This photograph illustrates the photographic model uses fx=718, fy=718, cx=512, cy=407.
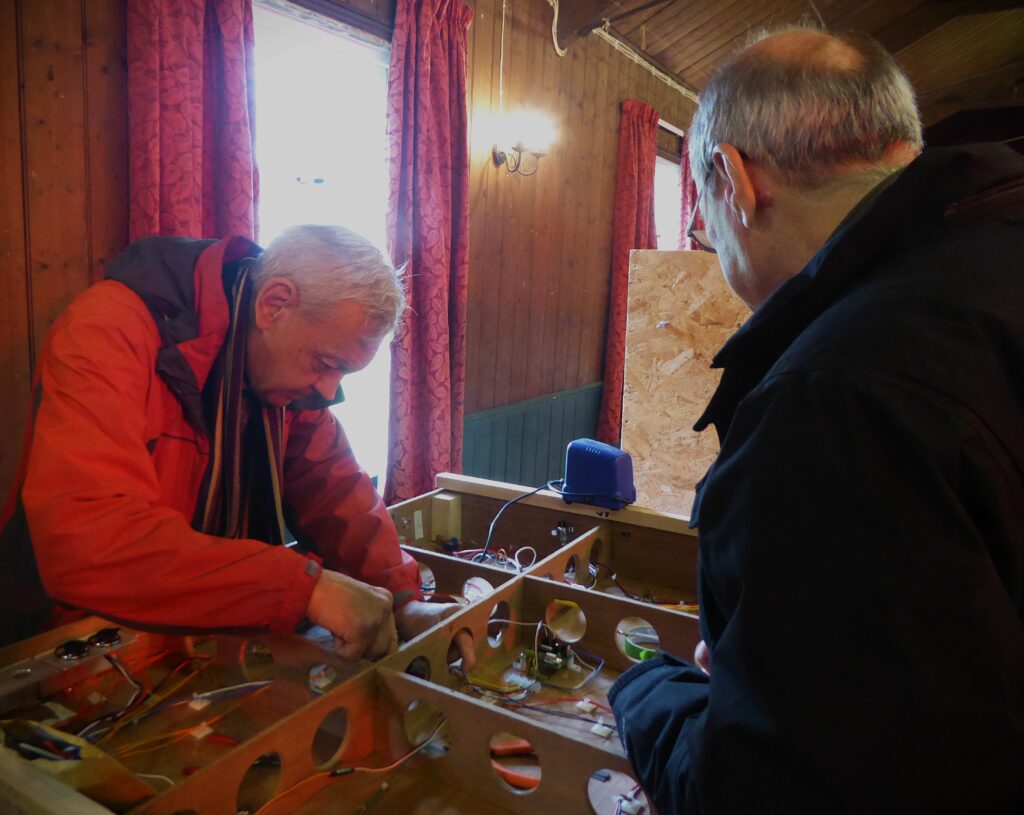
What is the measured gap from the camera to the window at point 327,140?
2.72 m

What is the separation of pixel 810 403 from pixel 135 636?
1.06m

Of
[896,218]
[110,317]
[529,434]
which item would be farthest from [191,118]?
[529,434]

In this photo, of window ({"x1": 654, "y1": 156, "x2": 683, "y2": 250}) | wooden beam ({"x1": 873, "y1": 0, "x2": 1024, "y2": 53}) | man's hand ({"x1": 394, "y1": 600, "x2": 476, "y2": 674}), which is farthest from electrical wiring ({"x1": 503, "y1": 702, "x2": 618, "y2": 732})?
wooden beam ({"x1": 873, "y1": 0, "x2": 1024, "y2": 53})

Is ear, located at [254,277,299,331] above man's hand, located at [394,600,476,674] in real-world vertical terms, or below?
above

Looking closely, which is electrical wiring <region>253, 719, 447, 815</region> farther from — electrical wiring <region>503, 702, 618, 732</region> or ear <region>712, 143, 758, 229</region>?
ear <region>712, 143, 758, 229</region>

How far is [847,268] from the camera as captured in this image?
672mm

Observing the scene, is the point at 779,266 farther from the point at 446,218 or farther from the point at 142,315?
the point at 446,218

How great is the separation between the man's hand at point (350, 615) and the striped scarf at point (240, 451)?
30cm

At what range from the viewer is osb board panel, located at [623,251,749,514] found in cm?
252

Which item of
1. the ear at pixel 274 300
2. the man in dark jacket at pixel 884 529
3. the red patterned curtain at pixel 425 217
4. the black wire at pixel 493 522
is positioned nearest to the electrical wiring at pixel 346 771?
the man in dark jacket at pixel 884 529

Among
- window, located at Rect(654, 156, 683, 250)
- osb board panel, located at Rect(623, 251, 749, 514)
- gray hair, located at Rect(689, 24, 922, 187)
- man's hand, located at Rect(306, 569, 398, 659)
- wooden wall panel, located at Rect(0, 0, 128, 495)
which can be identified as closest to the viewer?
gray hair, located at Rect(689, 24, 922, 187)

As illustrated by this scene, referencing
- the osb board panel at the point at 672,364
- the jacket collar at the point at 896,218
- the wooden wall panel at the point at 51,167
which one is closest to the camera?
the jacket collar at the point at 896,218

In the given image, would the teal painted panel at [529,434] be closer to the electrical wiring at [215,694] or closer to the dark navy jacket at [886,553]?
the electrical wiring at [215,694]

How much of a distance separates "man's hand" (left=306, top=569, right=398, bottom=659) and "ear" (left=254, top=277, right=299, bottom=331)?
1.68 ft
